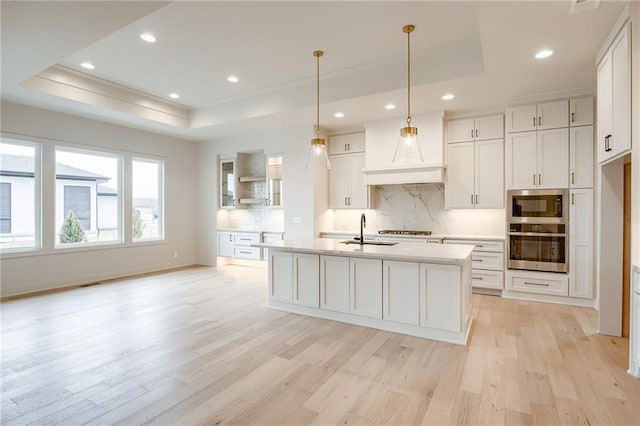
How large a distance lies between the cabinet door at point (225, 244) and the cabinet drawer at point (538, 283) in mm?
5195

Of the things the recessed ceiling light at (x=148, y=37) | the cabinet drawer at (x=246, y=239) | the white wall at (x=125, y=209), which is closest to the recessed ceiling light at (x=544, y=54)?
the recessed ceiling light at (x=148, y=37)

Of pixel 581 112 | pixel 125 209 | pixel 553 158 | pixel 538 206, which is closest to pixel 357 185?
pixel 538 206

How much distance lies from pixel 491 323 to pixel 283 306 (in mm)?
2405

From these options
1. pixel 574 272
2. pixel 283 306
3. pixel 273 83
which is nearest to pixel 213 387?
pixel 283 306

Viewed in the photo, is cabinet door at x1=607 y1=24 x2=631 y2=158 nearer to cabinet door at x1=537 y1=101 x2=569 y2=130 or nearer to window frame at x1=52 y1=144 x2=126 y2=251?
cabinet door at x1=537 y1=101 x2=569 y2=130

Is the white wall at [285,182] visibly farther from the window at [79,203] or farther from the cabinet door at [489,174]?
the cabinet door at [489,174]

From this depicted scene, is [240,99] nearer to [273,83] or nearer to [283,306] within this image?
[273,83]

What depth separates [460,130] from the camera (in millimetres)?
5195

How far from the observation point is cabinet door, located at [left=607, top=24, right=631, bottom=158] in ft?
8.81

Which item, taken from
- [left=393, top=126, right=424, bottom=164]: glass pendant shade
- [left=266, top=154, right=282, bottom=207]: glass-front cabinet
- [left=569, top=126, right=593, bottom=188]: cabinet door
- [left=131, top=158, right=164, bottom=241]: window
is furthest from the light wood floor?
[left=266, top=154, right=282, bottom=207]: glass-front cabinet

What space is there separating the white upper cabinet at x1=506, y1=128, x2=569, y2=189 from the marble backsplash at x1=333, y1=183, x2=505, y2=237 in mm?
767

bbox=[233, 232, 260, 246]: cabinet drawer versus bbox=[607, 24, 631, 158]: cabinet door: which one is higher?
bbox=[607, 24, 631, 158]: cabinet door

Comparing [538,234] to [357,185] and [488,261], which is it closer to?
[488,261]

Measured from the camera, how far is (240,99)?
5.65 metres
